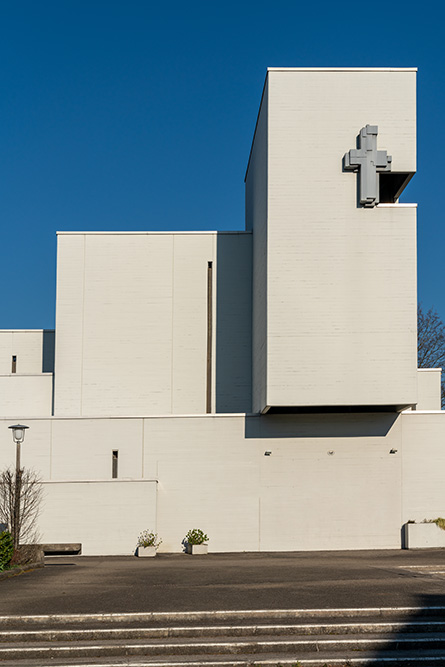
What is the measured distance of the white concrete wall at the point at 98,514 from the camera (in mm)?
24984

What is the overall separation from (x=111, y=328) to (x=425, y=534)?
13.5 meters

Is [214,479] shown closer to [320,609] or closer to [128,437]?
[128,437]

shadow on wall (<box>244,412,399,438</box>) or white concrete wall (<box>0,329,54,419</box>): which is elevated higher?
white concrete wall (<box>0,329,54,419</box>)

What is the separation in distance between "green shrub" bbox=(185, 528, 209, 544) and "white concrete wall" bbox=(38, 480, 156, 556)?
3.69ft

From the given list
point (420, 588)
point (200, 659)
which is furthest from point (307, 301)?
point (200, 659)

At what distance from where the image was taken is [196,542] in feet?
82.3

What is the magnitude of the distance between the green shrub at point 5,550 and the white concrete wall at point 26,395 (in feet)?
47.5

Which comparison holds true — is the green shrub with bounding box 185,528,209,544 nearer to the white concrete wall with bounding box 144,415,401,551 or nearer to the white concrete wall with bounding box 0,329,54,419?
the white concrete wall with bounding box 144,415,401,551

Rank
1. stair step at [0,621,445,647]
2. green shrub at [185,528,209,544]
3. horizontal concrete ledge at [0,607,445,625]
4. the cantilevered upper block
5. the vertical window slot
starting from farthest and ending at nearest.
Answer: the vertical window slot → green shrub at [185,528,209,544] → the cantilevered upper block → horizontal concrete ledge at [0,607,445,625] → stair step at [0,621,445,647]

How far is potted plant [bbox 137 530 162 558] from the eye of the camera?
24484 millimetres

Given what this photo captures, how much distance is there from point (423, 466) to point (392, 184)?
899 centimetres

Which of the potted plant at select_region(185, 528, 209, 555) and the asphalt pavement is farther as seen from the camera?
the potted plant at select_region(185, 528, 209, 555)

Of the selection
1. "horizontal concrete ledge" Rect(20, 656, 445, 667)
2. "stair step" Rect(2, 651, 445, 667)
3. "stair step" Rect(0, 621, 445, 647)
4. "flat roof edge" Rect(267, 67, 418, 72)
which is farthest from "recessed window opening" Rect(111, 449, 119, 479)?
"horizontal concrete ledge" Rect(20, 656, 445, 667)

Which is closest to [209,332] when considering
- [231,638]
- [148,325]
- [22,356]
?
[148,325]
